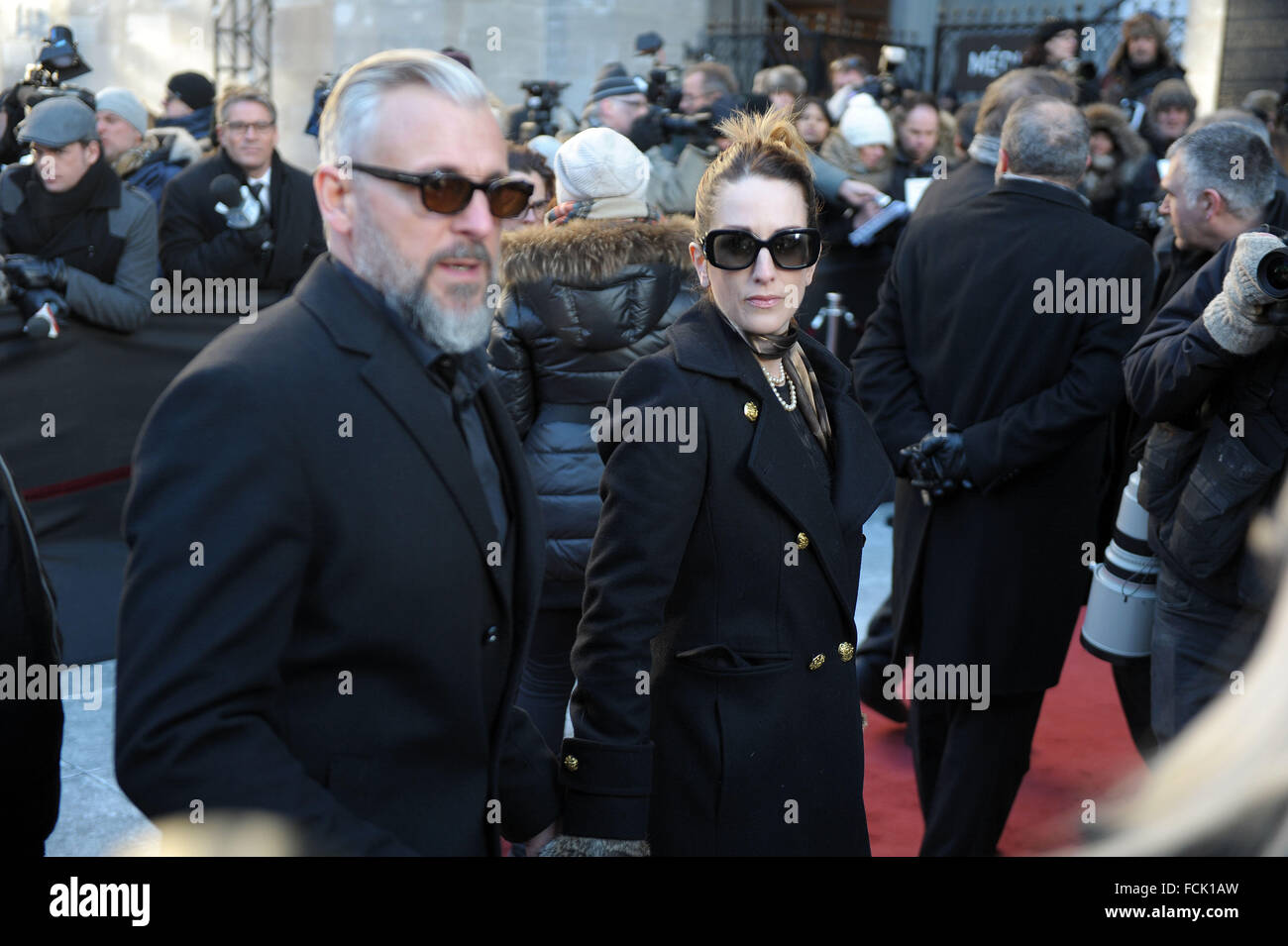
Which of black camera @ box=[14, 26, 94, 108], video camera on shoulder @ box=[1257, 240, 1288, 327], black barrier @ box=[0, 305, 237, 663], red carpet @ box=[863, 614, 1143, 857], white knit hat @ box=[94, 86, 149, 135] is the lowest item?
red carpet @ box=[863, 614, 1143, 857]

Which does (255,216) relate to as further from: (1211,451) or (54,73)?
(1211,451)

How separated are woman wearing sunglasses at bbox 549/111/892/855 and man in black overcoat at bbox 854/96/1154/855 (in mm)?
1510

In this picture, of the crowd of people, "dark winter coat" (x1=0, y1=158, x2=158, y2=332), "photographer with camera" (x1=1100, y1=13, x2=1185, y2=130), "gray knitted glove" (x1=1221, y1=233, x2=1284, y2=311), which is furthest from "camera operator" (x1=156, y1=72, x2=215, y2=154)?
"gray knitted glove" (x1=1221, y1=233, x2=1284, y2=311)

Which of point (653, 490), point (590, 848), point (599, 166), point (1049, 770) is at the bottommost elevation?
point (1049, 770)

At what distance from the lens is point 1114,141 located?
7.77 metres

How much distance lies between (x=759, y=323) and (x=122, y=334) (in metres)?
4.60

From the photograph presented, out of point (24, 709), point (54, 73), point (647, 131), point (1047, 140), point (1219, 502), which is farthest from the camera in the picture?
point (54, 73)

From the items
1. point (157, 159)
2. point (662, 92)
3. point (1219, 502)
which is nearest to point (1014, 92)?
point (1219, 502)

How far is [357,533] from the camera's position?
1.82m

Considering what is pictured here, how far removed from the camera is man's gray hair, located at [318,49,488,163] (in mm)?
1963

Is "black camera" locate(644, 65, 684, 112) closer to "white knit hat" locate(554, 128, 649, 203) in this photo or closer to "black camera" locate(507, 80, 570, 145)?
"black camera" locate(507, 80, 570, 145)

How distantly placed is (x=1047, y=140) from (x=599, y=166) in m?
1.39

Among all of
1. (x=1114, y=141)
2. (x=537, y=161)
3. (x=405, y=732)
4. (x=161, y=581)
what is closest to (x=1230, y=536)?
(x=405, y=732)

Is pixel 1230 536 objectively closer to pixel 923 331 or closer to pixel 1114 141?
pixel 923 331
